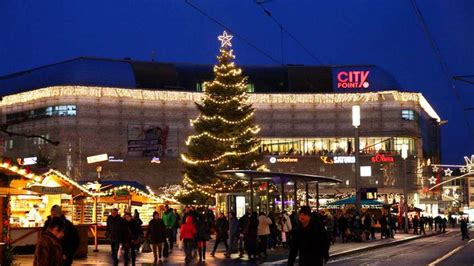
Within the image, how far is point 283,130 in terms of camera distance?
99.1 meters

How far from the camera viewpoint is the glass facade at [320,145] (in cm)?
9900

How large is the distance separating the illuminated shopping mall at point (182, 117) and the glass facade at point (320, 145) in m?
0.12

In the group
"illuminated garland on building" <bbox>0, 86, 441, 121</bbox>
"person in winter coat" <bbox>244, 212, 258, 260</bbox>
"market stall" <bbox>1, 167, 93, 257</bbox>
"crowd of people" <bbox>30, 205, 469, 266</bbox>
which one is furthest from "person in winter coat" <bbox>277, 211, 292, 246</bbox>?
"illuminated garland on building" <bbox>0, 86, 441, 121</bbox>

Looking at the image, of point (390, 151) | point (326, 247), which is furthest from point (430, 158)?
point (326, 247)

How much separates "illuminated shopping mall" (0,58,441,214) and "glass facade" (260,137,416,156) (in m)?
0.12

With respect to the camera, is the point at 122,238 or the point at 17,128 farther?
the point at 17,128

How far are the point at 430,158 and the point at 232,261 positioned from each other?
90368mm

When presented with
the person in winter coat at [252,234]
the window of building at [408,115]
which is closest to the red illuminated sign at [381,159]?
the window of building at [408,115]

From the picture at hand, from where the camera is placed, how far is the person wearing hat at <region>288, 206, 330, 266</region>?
39.5 ft

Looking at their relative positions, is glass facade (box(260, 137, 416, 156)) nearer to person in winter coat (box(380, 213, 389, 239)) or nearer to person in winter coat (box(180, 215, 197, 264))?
person in winter coat (box(380, 213, 389, 239))

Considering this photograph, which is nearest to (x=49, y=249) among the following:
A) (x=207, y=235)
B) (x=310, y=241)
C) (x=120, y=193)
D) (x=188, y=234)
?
(x=310, y=241)

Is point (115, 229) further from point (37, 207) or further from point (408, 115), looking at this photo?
point (408, 115)

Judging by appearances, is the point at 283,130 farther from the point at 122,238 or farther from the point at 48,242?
Answer: the point at 48,242

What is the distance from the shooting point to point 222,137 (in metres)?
54.4
